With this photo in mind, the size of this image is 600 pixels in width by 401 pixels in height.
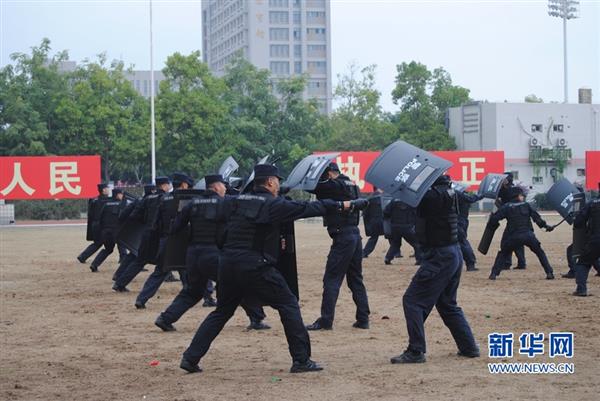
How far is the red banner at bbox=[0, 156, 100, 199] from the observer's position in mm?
43094

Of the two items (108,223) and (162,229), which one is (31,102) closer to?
(108,223)

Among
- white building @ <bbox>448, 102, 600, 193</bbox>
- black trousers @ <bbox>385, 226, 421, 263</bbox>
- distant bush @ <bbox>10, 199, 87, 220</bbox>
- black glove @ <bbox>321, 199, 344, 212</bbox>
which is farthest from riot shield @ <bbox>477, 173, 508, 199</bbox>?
white building @ <bbox>448, 102, 600, 193</bbox>

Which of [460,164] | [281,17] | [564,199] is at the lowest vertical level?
[564,199]

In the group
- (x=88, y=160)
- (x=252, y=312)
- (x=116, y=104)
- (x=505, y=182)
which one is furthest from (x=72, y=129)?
(x=252, y=312)

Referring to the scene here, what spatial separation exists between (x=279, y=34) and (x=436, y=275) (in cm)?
13357

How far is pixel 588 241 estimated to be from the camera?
14703 mm

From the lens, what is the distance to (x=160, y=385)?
29.2 ft

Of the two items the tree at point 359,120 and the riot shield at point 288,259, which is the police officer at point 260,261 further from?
the tree at point 359,120

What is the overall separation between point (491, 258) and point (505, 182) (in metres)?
5.10

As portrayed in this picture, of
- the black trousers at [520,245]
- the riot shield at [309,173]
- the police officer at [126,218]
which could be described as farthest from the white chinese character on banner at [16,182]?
the riot shield at [309,173]

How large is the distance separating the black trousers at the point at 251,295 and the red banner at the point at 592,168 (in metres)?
39.7

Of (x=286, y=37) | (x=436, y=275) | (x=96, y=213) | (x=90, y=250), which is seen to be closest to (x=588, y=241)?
(x=436, y=275)

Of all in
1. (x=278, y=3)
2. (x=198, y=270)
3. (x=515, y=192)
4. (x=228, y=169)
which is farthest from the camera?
(x=278, y=3)

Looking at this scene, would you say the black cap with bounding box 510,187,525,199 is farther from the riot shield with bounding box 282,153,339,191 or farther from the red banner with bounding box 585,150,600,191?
the red banner with bounding box 585,150,600,191
